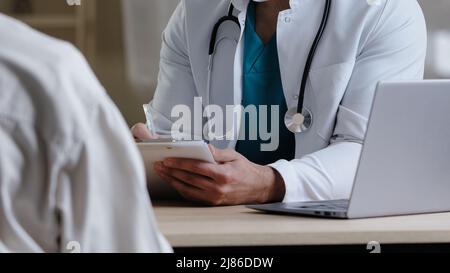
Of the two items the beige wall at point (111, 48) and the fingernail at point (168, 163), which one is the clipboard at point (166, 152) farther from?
the beige wall at point (111, 48)

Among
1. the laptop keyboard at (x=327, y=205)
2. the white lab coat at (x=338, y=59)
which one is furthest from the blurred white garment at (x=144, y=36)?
the laptop keyboard at (x=327, y=205)

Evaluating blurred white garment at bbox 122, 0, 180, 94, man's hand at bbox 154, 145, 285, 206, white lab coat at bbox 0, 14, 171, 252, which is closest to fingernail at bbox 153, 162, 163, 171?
man's hand at bbox 154, 145, 285, 206

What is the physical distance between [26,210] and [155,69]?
2.66 m

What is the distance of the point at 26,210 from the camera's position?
0.52m

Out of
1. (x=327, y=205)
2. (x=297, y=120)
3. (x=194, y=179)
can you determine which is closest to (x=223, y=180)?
(x=194, y=179)

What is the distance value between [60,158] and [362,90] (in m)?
1.18

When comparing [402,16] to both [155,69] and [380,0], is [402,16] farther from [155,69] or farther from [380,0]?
[155,69]

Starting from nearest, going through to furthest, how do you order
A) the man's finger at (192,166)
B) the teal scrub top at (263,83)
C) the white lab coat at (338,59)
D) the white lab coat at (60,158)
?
the white lab coat at (60,158)
the man's finger at (192,166)
the white lab coat at (338,59)
the teal scrub top at (263,83)

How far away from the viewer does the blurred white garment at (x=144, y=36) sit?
3137mm

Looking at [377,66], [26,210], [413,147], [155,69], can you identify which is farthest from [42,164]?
[155,69]

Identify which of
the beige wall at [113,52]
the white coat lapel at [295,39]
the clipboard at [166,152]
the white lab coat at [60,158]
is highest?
the white lab coat at [60,158]

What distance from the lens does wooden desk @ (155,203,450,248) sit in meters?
0.98

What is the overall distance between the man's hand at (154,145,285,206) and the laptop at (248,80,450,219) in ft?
0.56

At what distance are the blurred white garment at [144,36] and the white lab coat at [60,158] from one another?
8.59 ft
